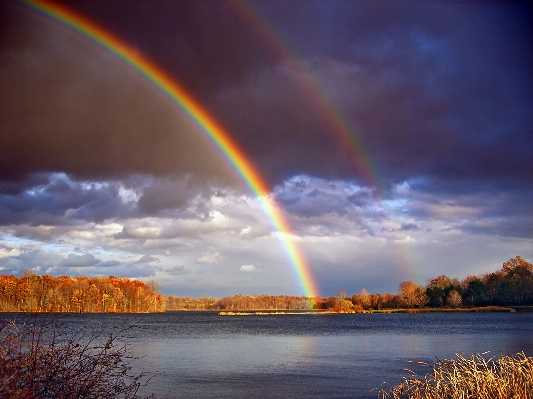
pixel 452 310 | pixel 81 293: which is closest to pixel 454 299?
pixel 452 310

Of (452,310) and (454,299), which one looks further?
(452,310)

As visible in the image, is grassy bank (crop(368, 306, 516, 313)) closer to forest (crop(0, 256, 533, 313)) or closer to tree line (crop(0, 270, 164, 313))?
forest (crop(0, 256, 533, 313))

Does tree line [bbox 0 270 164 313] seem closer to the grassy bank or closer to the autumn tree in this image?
the grassy bank

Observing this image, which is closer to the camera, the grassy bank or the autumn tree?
the grassy bank

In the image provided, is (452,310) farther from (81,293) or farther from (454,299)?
(81,293)

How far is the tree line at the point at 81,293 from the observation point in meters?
132

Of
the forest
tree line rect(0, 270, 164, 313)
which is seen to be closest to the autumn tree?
the forest

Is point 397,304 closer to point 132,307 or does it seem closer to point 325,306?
point 325,306

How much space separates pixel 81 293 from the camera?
153500mm

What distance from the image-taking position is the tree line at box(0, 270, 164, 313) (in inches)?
5192

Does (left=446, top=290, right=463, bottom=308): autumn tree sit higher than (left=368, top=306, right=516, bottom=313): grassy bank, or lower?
higher

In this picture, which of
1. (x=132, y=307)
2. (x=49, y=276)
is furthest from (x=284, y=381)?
(x=132, y=307)

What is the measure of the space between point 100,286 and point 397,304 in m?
99.8

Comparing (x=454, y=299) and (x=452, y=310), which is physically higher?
(x=454, y=299)
